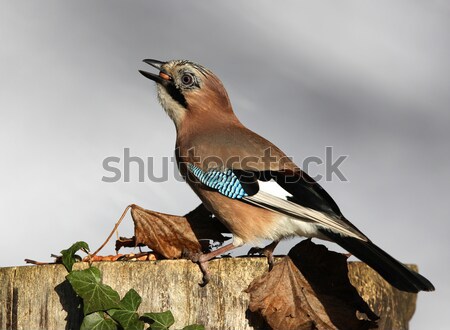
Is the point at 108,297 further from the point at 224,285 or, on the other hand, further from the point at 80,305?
the point at 224,285

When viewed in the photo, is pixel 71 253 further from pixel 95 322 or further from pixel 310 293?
pixel 310 293

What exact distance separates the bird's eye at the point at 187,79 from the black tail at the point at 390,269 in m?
2.60

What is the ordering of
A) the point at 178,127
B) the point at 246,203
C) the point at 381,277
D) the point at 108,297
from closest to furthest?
the point at 108,297
the point at 381,277
the point at 246,203
the point at 178,127

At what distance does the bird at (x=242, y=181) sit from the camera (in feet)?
17.5

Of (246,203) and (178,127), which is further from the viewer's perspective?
(178,127)

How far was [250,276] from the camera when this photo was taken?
4688 millimetres

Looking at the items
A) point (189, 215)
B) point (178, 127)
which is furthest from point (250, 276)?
point (178, 127)

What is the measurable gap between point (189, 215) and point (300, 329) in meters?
1.61

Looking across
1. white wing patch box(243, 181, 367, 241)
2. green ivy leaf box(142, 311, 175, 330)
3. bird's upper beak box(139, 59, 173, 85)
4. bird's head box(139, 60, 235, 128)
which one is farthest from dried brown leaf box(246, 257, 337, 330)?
bird's upper beak box(139, 59, 173, 85)

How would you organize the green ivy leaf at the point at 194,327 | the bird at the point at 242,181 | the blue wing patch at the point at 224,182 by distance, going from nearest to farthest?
the green ivy leaf at the point at 194,327, the bird at the point at 242,181, the blue wing patch at the point at 224,182

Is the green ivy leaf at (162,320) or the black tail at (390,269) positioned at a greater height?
the black tail at (390,269)

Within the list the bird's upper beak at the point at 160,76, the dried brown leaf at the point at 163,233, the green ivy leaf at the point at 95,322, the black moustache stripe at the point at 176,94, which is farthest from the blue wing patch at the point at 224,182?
the green ivy leaf at the point at 95,322

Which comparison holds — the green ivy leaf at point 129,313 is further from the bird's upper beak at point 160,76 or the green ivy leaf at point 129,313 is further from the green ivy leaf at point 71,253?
the bird's upper beak at point 160,76

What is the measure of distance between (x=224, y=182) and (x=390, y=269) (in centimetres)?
164
